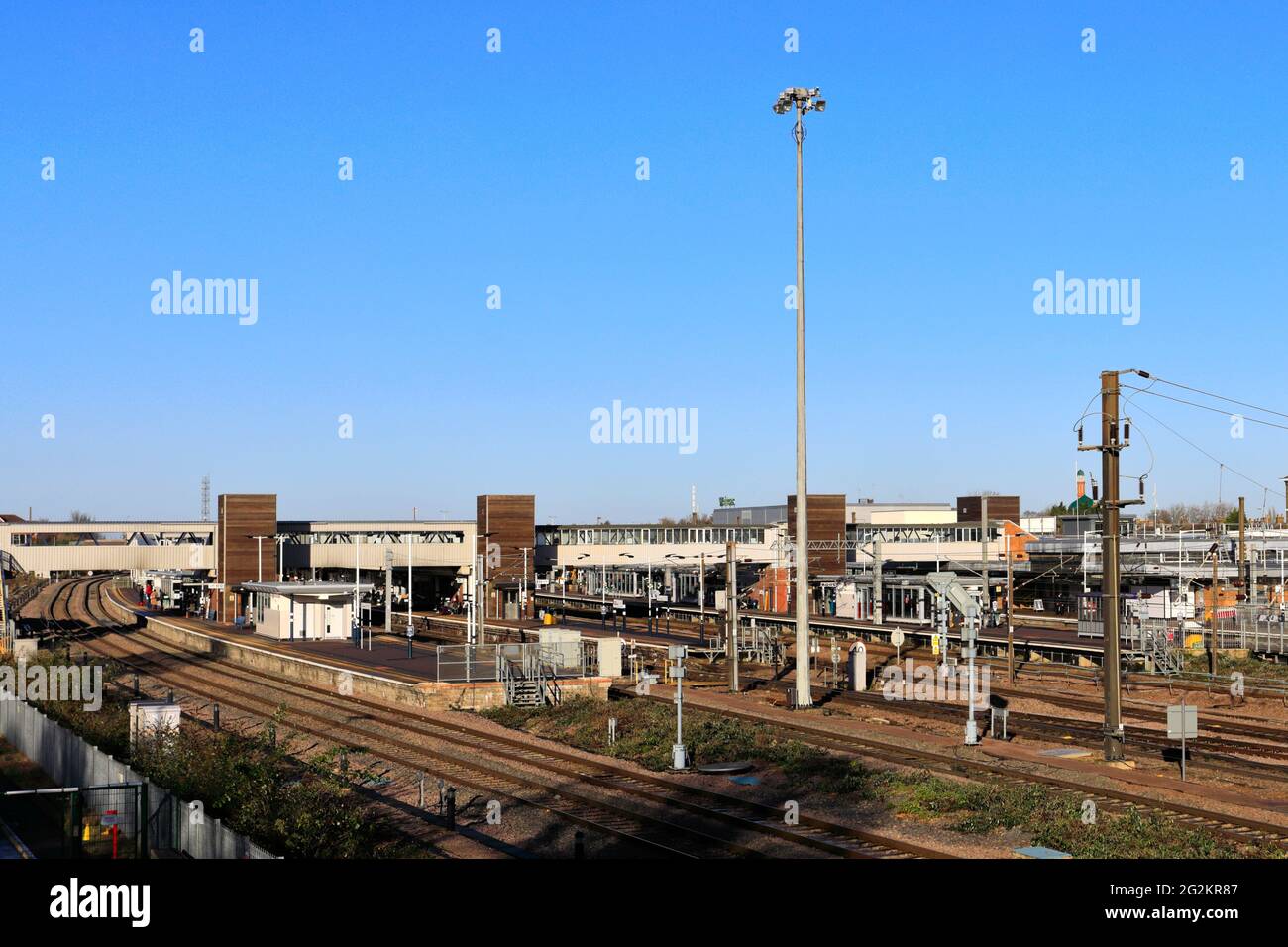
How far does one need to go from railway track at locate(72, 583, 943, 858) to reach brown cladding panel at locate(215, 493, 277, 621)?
37.0 meters

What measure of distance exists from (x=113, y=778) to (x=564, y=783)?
8.53m

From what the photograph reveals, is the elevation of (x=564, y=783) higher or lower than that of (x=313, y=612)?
lower

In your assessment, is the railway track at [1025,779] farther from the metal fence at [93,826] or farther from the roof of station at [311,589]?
the roof of station at [311,589]

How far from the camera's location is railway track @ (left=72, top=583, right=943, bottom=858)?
741 inches

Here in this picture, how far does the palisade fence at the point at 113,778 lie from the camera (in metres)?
15.2

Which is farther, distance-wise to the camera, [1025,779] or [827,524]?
[827,524]

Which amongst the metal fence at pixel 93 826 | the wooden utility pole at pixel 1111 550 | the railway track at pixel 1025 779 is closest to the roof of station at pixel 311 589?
the railway track at pixel 1025 779

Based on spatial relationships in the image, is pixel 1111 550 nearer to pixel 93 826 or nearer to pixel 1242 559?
pixel 93 826

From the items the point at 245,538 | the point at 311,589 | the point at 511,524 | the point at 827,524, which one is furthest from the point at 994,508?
the point at 311,589

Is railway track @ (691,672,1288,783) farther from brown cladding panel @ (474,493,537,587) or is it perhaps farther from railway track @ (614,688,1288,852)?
brown cladding panel @ (474,493,537,587)

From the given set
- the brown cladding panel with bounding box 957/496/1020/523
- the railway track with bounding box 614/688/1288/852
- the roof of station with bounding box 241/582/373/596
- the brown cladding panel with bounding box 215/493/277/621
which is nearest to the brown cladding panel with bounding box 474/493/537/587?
the brown cladding panel with bounding box 215/493/277/621

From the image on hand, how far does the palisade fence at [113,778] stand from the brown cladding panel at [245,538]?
48648 millimetres

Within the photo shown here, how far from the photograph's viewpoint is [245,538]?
7919cm

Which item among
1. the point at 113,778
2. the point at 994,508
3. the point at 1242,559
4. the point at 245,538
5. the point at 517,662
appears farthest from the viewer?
the point at 994,508
